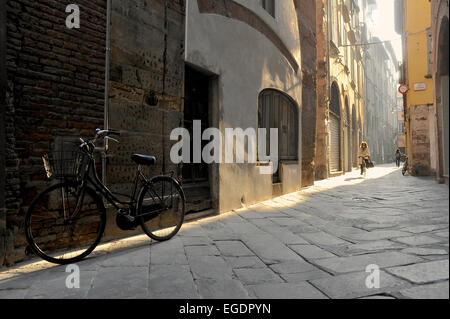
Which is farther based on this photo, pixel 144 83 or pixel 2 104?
pixel 144 83

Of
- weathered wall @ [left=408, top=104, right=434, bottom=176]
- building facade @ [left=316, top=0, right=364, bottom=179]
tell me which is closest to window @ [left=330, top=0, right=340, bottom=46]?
building facade @ [left=316, top=0, right=364, bottom=179]

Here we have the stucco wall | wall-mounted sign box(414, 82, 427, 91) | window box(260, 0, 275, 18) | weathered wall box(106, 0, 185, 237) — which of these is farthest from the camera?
wall-mounted sign box(414, 82, 427, 91)

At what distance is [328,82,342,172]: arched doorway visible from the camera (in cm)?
1444

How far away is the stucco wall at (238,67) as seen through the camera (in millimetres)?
4754

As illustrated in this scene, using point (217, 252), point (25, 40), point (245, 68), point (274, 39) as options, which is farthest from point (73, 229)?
point (274, 39)

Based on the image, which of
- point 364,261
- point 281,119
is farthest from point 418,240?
point 281,119

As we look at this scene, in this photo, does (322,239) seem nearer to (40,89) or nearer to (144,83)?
(144,83)

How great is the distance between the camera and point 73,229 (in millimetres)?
2994

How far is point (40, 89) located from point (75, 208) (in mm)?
1118

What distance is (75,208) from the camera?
278 cm

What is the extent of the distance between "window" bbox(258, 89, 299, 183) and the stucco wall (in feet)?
0.98

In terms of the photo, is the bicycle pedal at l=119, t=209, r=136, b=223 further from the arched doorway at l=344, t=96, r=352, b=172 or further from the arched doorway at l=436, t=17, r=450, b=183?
the arched doorway at l=344, t=96, r=352, b=172

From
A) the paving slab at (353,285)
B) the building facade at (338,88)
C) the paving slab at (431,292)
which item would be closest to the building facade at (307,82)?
the building facade at (338,88)

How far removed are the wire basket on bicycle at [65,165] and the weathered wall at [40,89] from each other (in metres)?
0.24
